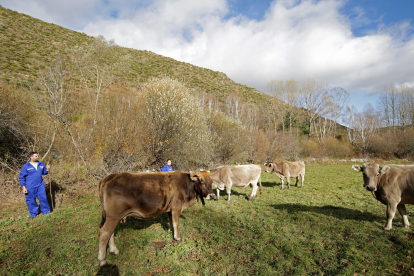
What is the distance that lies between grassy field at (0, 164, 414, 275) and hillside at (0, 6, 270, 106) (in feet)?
49.1

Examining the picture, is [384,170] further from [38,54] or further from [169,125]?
[38,54]

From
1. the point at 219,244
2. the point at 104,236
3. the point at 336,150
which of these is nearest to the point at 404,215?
the point at 219,244

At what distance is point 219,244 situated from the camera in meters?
5.33

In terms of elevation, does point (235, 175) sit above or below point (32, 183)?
below

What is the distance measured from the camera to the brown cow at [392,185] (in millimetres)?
5699

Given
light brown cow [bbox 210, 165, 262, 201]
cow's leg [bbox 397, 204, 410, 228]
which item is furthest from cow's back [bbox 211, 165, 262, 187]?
cow's leg [bbox 397, 204, 410, 228]

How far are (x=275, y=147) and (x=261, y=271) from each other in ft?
82.8

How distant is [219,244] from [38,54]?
4199 centimetres

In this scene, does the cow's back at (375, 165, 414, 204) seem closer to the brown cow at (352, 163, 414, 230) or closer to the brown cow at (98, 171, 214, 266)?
the brown cow at (352, 163, 414, 230)

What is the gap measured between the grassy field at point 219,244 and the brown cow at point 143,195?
2.13ft

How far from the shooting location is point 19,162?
1049 centimetres

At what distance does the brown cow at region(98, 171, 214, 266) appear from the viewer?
4.30 meters

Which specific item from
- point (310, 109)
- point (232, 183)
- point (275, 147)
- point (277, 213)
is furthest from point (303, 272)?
point (310, 109)

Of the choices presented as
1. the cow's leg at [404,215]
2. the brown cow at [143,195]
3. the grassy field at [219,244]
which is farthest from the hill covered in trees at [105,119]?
the cow's leg at [404,215]
